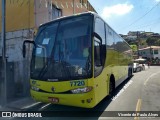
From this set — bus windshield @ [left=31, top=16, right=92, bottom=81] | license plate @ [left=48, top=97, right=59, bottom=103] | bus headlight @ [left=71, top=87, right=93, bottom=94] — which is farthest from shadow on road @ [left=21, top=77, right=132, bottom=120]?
bus windshield @ [left=31, top=16, right=92, bottom=81]

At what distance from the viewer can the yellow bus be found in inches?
302

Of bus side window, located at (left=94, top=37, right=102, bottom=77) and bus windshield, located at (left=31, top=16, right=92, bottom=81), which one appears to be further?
bus side window, located at (left=94, top=37, right=102, bottom=77)

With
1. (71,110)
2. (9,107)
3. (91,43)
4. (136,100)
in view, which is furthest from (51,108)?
(136,100)

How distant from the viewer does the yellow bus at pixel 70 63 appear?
767 centimetres

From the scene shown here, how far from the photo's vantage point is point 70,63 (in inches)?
313

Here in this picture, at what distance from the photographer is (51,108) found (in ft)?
30.9

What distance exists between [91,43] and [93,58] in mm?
496

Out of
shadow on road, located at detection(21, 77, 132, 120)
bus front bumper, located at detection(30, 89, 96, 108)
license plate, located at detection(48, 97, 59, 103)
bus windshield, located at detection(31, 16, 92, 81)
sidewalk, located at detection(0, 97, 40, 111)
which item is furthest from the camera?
sidewalk, located at detection(0, 97, 40, 111)

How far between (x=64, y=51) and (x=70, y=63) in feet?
1.71

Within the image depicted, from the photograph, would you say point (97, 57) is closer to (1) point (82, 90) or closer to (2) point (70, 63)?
(2) point (70, 63)

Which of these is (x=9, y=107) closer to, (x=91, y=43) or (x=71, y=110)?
(x=71, y=110)

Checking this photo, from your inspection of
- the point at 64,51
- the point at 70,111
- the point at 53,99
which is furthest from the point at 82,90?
the point at 70,111

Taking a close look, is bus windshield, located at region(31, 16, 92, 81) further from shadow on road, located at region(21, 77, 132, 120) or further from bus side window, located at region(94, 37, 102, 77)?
shadow on road, located at region(21, 77, 132, 120)

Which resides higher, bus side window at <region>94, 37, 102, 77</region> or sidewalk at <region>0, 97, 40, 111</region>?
bus side window at <region>94, 37, 102, 77</region>
